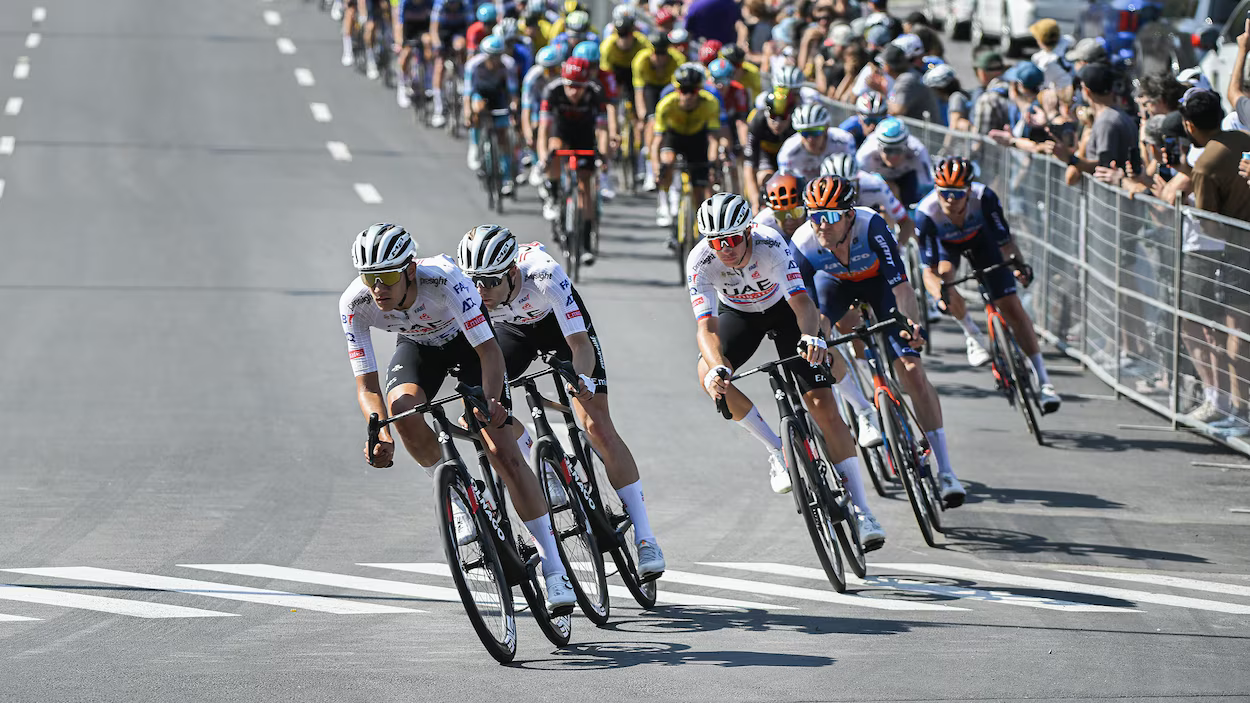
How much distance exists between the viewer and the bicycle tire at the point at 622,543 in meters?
8.76

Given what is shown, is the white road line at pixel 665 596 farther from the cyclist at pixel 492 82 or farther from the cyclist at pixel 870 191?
the cyclist at pixel 492 82

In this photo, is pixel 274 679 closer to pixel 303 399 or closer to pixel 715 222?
pixel 715 222

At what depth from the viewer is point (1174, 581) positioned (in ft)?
30.6

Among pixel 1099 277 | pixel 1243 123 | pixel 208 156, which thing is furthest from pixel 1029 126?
pixel 208 156

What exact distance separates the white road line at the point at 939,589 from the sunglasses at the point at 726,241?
1.74 metres

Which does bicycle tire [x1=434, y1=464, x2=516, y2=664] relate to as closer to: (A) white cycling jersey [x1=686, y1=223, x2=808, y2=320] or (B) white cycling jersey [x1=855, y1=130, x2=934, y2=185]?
(A) white cycling jersey [x1=686, y1=223, x2=808, y2=320]

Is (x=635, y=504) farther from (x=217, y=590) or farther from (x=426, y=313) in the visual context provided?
(x=217, y=590)

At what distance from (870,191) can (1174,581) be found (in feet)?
14.1

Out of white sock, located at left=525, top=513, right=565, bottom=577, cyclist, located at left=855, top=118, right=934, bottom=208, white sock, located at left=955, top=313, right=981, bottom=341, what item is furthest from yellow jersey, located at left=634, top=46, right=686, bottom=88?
white sock, located at left=525, top=513, right=565, bottom=577

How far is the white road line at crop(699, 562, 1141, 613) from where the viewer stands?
880 cm

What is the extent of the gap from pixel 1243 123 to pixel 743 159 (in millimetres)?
6442

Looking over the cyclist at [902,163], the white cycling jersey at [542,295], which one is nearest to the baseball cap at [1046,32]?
the cyclist at [902,163]

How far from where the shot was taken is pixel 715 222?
936 cm

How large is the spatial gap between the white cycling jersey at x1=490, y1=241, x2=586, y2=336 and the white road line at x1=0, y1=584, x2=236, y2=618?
206cm
